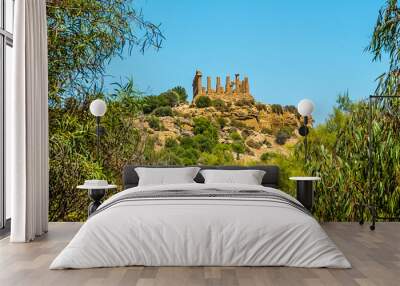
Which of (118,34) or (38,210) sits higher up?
(118,34)

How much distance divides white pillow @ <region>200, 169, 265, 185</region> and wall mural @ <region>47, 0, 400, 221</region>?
89 centimetres

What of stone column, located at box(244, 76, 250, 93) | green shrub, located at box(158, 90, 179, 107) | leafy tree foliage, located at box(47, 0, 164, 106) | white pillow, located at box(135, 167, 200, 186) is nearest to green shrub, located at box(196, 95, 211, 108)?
green shrub, located at box(158, 90, 179, 107)

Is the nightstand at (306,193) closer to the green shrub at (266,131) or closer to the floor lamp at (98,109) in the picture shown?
the green shrub at (266,131)

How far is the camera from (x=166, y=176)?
6.77 metres

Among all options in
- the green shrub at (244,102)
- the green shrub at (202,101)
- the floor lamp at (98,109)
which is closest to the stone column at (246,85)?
the green shrub at (244,102)

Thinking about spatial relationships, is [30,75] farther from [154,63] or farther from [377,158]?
[377,158]

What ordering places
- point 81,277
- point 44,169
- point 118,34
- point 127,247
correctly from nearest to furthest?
point 81,277
point 127,247
point 44,169
point 118,34

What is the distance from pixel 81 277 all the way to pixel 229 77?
14.8 feet

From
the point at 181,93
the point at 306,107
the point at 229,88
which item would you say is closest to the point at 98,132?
the point at 181,93

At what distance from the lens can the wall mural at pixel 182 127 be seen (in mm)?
7422

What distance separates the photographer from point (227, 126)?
8047mm

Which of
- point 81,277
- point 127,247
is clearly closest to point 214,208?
point 127,247

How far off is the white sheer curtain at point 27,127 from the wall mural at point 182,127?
1.37 meters

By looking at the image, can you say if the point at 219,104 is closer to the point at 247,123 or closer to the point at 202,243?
the point at 247,123
